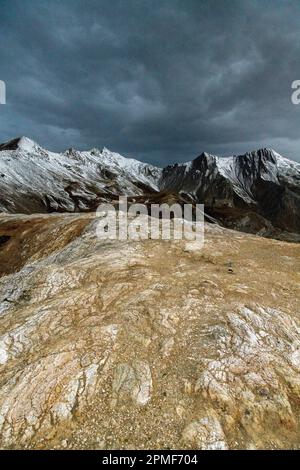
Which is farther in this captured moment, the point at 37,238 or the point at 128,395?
the point at 37,238

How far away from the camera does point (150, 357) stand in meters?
17.7

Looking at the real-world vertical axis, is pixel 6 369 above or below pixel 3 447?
above

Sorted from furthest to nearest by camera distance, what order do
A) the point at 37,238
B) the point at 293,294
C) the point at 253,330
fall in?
the point at 37,238 → the point at 293,294 → the point at 253,330

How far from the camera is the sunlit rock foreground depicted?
45.0 feet

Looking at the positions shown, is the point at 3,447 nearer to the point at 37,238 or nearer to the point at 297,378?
the point at 297,378

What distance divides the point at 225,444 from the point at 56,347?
10767mm

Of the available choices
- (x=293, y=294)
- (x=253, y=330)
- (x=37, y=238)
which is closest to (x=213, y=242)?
(x=293, y=294)

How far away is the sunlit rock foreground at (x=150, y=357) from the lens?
1370 centimetres
